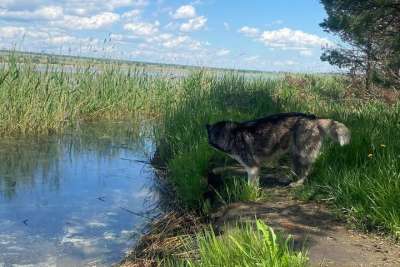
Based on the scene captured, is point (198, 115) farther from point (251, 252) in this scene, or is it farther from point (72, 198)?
point (251, 252)

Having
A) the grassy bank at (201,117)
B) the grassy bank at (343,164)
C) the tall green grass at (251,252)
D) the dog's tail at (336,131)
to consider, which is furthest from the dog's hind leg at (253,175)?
the tall green grass at (251,252)

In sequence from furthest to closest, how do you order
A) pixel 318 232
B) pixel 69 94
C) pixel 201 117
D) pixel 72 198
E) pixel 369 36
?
pixel 69 94 → pixel 369 36 → pixel 201 117 → pixel 72 198 → pixel 318 232

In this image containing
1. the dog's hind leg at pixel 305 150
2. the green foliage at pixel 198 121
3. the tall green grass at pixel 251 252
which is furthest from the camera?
the green foliage at pixel 198 121

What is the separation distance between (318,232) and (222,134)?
231cm

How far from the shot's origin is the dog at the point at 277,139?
19.5ft

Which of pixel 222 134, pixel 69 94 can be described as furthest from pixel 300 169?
pixel 69 94

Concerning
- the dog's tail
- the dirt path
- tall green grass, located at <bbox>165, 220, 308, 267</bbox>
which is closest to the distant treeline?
the dog's tail

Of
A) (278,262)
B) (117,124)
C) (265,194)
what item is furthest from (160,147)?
(278,262)

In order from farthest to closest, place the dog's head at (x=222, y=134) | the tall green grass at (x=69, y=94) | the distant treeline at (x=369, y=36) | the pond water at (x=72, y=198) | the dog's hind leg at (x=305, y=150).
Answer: the tall green grass at (x=69, y=94)
the distant treeline at (x=369, y=36)
the dog's head at (x=222, y=134)
the dog's hind leg at (x=305, y=150)
the pond water at (x=72, y=198)

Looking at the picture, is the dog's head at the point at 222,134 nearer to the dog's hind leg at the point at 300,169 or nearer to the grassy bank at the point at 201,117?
the grassy bank at the point at 201,117

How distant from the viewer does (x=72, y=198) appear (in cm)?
791

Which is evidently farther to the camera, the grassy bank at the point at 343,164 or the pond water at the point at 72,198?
the pond water at the point at 72,198

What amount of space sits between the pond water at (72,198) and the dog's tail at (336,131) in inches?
108

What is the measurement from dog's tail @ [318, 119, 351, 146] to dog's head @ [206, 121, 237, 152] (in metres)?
1.13
